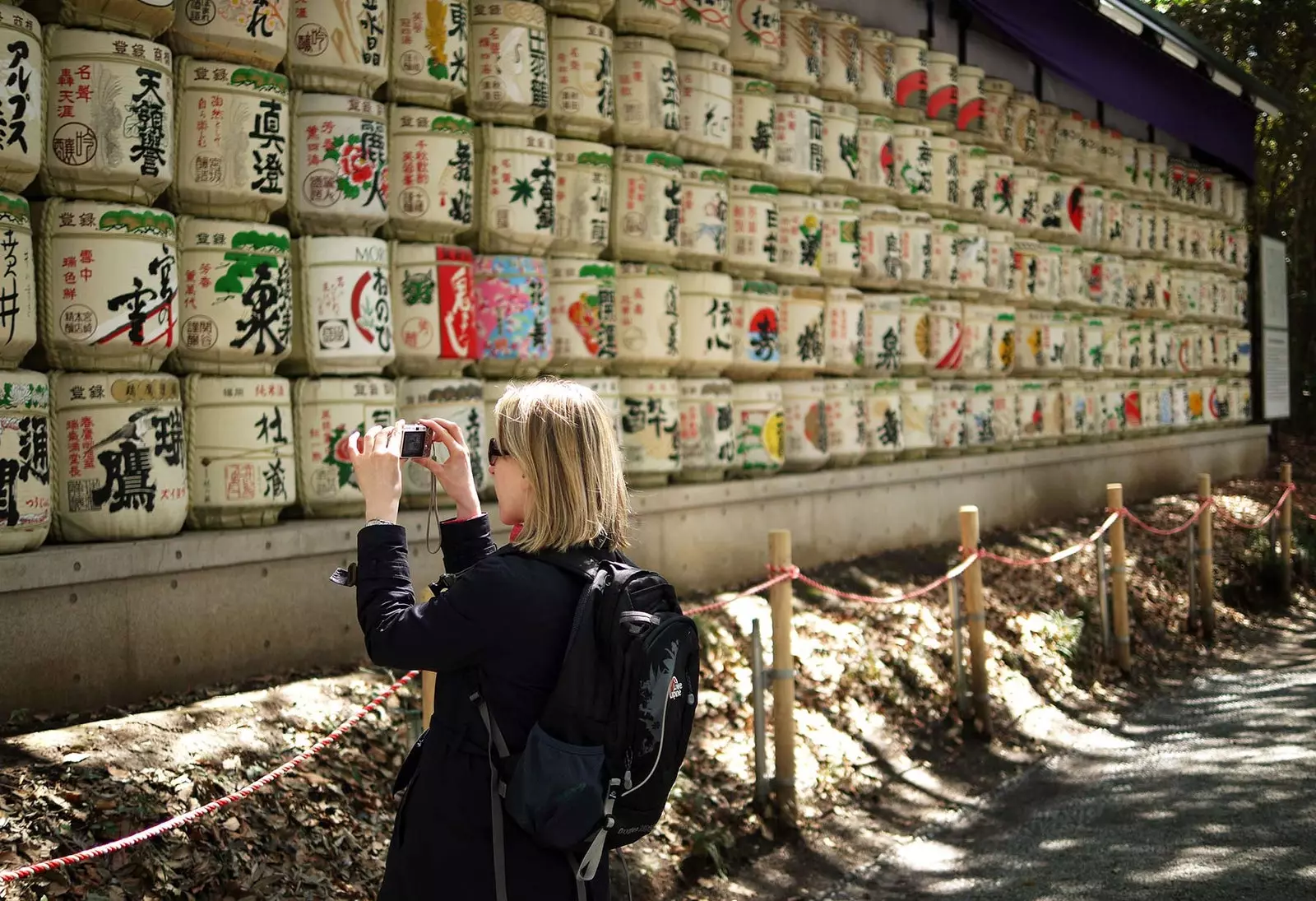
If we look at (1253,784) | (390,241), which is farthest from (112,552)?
(1253,784)

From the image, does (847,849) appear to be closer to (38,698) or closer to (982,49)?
(38,698)

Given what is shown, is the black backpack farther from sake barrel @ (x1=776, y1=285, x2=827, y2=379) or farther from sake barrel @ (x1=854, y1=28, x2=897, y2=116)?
sake barrel @ (x1=854, y1=28, x2=897, y2=116)

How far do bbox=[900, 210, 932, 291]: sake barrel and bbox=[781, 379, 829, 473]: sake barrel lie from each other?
4.58ft

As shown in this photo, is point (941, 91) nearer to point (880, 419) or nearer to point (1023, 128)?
point (1023, 128)

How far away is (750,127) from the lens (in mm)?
7629

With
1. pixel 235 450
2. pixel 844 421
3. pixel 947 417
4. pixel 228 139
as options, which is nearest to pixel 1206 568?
pixel 947 417

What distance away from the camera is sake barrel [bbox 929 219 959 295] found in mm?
9484

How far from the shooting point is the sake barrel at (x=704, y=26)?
7.10 metres

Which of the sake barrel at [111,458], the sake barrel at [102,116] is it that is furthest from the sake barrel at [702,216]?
the sake barrel at [111,458]

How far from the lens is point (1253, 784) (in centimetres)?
592

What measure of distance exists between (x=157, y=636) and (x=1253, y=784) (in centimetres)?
469

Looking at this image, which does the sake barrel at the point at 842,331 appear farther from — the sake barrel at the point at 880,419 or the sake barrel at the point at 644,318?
the sake barrel at the point at 644,318

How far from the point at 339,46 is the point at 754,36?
3086 mm

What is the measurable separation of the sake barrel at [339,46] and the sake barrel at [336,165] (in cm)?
11
